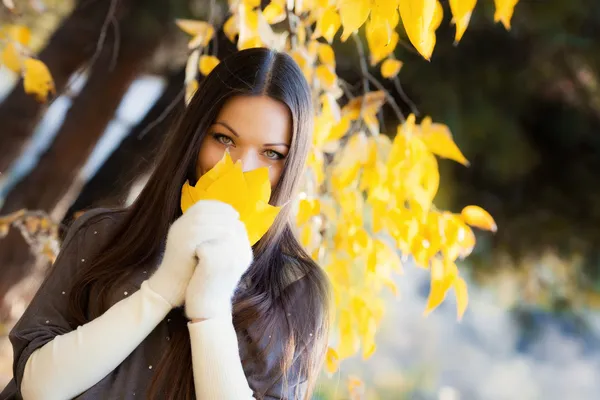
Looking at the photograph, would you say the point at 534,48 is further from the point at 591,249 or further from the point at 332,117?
the point at 332,117

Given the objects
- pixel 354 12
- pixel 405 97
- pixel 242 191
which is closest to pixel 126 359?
pixel 242 191

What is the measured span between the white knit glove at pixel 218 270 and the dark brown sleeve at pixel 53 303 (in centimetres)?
15

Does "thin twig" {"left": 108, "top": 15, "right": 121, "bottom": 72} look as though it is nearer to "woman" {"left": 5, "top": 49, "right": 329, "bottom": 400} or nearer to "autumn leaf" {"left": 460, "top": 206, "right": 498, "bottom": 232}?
"woman" {"left": 5, "top": 49, "right": 329, "bottom": 400}

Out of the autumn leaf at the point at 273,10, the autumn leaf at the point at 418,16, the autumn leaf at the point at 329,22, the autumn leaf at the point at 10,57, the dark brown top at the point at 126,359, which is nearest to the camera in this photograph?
the autumn leaf at the point at 418,16

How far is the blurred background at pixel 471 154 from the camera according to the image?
1263 mm

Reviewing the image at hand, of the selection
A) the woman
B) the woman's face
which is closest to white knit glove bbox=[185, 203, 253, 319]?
the woman

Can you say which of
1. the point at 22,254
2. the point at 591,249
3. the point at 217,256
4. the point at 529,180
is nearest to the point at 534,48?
the point at 529,180

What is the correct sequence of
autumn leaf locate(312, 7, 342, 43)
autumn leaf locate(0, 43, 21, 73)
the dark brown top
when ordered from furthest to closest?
autumn leaf locate(0, 43, 21, 73), autumn leaf locate(312, 7, 342, 43), the dark brown top

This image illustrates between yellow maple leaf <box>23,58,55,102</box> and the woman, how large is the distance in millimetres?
503

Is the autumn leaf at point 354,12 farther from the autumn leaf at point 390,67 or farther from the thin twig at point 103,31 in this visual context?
the thin twig at point 103,31

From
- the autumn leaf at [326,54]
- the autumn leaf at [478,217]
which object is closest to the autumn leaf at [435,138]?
the autumn leaf at [478,217]

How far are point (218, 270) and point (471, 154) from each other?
811 millimetres

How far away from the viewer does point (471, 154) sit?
132 centimetres

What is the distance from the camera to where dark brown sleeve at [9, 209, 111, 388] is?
0.69 meters
